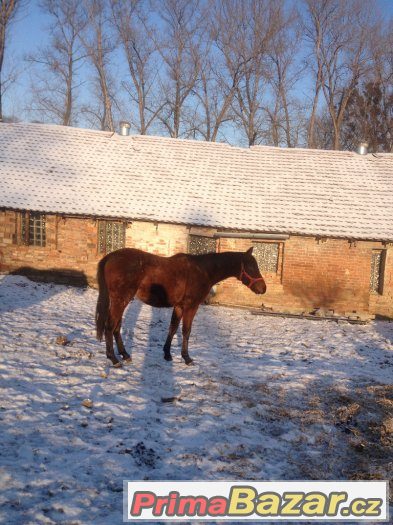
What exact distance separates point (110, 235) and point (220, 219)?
13.3 ft

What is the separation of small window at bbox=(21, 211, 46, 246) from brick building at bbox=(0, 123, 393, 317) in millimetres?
37

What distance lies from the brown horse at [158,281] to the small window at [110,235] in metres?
7.40

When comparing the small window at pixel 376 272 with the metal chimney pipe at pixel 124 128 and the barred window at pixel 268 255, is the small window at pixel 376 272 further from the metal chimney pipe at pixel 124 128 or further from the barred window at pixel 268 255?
the metal chimney pipe at pixel 124 128

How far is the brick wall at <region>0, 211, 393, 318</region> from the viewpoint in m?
12.4

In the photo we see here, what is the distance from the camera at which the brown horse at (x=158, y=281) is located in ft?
19.1

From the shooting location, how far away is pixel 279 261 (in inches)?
501

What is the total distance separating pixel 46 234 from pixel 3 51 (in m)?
20.6

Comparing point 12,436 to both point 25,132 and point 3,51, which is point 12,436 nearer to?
point 25,132

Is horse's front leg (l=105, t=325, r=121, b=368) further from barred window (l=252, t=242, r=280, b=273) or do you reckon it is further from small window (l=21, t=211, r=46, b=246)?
small window (l=21, t=211, r=46, b=246)

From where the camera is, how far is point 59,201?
13156 millimetres

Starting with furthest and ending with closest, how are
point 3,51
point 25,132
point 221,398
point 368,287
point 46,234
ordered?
1. point 3,51
2. point 25,132
3. point 46,234
4. point 368,287
5. point 221,398

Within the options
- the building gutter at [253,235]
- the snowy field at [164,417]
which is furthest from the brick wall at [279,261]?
the snowy field at [164,417]

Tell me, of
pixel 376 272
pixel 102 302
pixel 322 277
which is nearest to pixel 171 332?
pixel 102 302

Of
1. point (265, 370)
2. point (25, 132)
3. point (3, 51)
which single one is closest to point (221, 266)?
point (265, 370)
